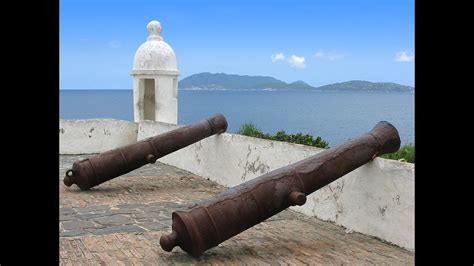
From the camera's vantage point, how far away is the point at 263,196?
15.9 feet

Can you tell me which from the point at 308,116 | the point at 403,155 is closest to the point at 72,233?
the point at 403,155

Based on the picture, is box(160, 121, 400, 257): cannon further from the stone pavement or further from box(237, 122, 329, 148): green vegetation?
box(237, 122, 329, 148): green vegetation

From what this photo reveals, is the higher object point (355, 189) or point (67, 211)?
point (355, 189)

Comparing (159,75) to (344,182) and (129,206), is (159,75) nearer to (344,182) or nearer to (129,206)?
(129,206)

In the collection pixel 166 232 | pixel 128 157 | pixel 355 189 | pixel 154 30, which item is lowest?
pixel 166 232

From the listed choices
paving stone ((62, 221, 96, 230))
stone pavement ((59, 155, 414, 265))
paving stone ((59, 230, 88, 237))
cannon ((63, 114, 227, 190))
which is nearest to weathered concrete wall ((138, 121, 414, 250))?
stone pavement ((59, 155, 414, 265))

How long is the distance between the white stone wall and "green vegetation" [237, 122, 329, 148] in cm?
111

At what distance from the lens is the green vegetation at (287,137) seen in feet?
29.0

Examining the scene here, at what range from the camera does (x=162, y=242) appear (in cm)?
458

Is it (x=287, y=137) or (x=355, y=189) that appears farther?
(x=287, y=137)

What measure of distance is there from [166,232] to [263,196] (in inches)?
55.3

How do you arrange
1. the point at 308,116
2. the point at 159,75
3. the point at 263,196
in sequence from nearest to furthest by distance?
the point at 263,196 → the point at 159,75 → the point at 308,116
